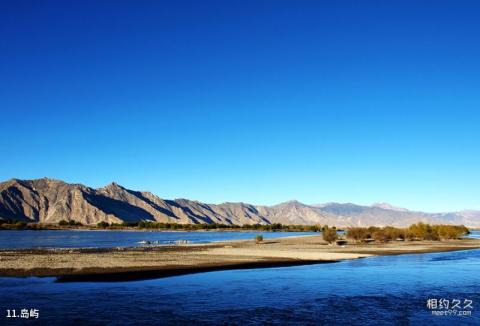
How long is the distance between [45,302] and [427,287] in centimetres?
2802

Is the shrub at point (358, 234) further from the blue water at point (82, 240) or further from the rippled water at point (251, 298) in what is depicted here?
the rippled water at point (251, 298)

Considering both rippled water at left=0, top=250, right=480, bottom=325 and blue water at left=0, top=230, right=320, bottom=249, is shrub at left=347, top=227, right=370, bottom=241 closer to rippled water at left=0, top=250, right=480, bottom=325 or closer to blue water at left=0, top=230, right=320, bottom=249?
blue water at left=0, top=230, right=320, bottom=249

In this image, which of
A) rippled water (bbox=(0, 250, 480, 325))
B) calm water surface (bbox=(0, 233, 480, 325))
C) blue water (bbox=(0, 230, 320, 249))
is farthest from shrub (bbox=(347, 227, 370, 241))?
calm water surface (bbox=(0, 233, 480, 325))

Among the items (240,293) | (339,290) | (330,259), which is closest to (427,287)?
(339,290)

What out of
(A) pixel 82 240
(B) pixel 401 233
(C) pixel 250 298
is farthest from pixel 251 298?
(B) pixel 401 233

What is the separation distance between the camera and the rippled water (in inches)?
912

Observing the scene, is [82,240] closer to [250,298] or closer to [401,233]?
[401,233]

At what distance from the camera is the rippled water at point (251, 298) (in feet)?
76.0

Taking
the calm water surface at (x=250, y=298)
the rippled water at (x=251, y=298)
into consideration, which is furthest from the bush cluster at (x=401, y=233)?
the calm water surface at (x=250, y=298)

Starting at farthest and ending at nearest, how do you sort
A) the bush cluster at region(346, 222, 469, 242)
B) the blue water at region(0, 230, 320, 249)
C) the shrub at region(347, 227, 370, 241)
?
the bush cluster at region(346, 222, 469, 242)
the shrub at region(347, 227, 370, 241)
the blue water at region(0, 230, 320, 249)

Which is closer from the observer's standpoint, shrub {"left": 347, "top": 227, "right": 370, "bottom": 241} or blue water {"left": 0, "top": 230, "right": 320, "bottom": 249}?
blue water {"left": 0, "top": 230, "right": 320, "bottom": 249}

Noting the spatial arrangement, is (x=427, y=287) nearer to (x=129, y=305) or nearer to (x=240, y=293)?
(x=240, y=293)

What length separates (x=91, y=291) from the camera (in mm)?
29953

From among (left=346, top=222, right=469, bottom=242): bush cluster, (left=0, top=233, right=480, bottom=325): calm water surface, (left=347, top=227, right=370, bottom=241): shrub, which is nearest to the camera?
(left=0, top=233, right=480, bottom=325): calm water surface
